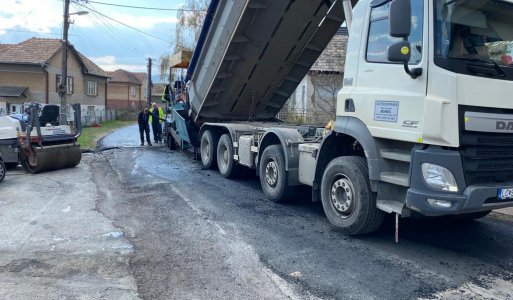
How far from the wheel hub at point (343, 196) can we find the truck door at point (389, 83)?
0.78 metres

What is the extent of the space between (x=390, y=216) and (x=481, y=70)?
9.54 ft

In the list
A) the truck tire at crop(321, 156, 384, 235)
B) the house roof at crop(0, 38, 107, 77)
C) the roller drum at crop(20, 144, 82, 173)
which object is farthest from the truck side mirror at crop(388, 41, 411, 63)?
the house roof at crop(0, 38, 107, 77)

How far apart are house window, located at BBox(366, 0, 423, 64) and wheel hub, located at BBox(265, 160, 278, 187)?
285 cm

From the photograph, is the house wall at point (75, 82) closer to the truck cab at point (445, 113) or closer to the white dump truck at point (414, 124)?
the white dump truck at point (414, 124)

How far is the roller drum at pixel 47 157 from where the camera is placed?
37.3ft

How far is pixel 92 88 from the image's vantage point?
46.6 m

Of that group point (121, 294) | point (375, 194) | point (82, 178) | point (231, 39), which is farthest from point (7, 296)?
point (82, 178)

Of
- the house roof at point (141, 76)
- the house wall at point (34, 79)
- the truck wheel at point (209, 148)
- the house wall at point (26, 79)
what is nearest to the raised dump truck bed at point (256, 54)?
the truck wheel at point (209, 148)

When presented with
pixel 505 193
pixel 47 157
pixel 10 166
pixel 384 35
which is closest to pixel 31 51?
pixel 10 166

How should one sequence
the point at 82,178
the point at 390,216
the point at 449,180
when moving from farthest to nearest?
the point at 82,178
the point at 390,216
the point at 449,180

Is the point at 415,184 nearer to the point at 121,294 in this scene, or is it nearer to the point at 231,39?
the point at 121,294

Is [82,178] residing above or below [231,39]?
below

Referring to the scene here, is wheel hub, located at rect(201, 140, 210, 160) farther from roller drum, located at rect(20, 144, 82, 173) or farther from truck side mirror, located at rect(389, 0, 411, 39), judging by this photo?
truck side mirror, located at rect(389, 0, 411, 39)

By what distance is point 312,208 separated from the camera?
773 cm
